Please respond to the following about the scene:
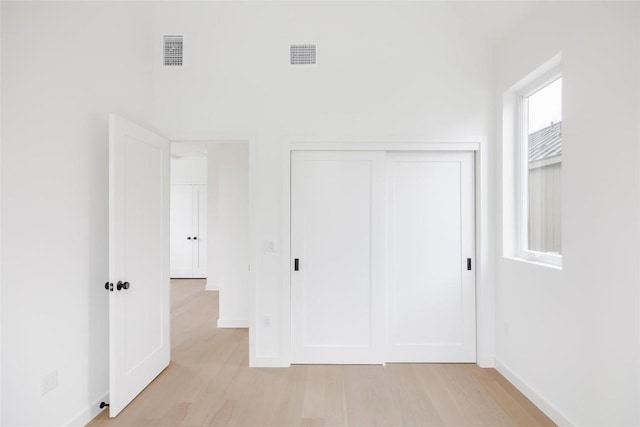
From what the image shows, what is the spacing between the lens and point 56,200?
6.59 feet

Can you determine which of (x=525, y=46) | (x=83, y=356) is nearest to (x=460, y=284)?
(x=525, y=46)

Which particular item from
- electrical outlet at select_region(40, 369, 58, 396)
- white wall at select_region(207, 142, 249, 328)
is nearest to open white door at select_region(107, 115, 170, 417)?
electrical outlet at select_region(40, 369, 58, 396)

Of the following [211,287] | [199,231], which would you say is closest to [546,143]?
[211,287]

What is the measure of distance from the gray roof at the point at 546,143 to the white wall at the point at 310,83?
1.45 feet

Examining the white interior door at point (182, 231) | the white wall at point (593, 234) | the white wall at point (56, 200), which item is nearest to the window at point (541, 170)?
the white wall at point (593, 234)

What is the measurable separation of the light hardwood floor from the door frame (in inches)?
13.0

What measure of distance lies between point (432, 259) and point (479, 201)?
69 cm

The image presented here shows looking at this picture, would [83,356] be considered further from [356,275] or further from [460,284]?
[460,284]

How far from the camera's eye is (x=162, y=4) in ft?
9.95

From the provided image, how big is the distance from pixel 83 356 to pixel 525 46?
13.0ft

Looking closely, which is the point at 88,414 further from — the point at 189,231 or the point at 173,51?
the point at 189,231

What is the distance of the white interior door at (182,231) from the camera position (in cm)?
752

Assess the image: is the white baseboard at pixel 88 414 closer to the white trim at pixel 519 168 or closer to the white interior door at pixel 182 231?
the white trim at pixel 519 168

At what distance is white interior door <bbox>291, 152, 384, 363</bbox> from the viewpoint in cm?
308
